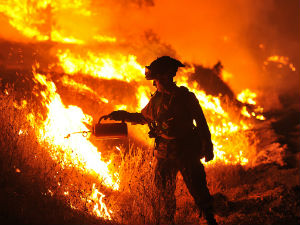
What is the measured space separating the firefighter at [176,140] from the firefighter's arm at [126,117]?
0.01 meters

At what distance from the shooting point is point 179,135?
155 inches

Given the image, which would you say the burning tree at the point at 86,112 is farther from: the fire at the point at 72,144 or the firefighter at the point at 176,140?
the firefighter at the point at 176,140

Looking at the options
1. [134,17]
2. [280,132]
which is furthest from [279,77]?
[134,17]

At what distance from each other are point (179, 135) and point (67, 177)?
161 centimetres

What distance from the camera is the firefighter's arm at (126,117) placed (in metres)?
4.07

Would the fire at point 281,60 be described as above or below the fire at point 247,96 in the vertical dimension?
above

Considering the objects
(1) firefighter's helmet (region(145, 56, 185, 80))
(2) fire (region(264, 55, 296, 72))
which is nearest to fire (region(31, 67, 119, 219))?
(1) firefighter's helmet (region(145, 56, 185, 80))

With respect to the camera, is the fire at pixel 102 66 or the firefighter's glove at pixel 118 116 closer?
the firefighter's glove at pixel 118 116

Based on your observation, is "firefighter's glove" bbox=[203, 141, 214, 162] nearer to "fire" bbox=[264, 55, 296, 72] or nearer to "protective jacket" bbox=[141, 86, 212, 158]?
"protective jacket" bbox=[141, 86, 212, 158]

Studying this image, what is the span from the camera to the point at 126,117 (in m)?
4.14

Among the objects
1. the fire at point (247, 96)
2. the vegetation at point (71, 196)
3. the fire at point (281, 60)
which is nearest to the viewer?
the vegetation at point (71, 196)

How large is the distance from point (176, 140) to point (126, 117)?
707 mm

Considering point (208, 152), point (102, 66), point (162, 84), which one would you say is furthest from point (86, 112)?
point (208, 152)

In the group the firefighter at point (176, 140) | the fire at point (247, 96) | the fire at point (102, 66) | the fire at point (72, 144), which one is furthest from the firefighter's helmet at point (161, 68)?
the fire at point (247, 96)
